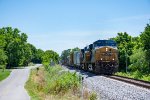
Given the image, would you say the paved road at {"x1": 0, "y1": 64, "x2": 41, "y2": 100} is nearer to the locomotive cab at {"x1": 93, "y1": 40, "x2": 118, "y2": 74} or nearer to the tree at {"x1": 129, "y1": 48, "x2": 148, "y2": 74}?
the locomotive cab at {"x1": 93, "y1": 40, "x2": 118, "y2": 74}

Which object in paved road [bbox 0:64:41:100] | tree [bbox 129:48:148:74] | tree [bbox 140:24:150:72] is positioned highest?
tree [bbox 140:24:150:72]

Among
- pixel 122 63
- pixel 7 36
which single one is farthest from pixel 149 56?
pixel 7 36

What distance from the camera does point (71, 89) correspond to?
78.1 feet

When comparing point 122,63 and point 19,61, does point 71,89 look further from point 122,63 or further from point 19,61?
point 19,61

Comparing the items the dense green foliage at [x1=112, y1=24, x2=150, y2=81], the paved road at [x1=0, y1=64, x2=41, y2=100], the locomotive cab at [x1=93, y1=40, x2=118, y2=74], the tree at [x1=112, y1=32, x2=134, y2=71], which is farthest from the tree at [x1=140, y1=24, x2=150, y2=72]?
the paved road at [x1=0, y1=64, x2=41, y2=100]

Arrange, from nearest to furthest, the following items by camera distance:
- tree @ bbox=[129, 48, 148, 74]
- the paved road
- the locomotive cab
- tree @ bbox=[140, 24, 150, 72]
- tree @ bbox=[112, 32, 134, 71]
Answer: the paved road < tree @ bbox=[140, 24, 150, 72] < the locomotive cab < tree @ bbox=[129, 48, 148, 74] < tree @ bbox=[112, 32, 134, 71]

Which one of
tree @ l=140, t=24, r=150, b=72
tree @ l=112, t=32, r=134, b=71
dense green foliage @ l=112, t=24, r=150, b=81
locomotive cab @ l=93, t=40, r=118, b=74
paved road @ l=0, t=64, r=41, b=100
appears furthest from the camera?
tree @ l=112, t=32, r=134, b=71

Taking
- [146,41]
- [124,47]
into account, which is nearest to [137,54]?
[146,41]

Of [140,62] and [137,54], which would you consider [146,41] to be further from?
[137,54]

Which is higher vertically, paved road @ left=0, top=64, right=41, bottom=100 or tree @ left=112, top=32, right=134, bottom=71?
tree @ left=112, top=32, right=134, bottom=71

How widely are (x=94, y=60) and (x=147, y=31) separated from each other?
733 centimetres

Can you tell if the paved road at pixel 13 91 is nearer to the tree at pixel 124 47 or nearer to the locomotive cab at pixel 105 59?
the locomotive cab at pixel 105 59

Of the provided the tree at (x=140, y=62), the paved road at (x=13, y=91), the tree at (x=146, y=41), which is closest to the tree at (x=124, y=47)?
the tree at (x=140, y=62)

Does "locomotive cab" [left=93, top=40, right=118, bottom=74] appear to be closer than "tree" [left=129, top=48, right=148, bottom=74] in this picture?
Yes
